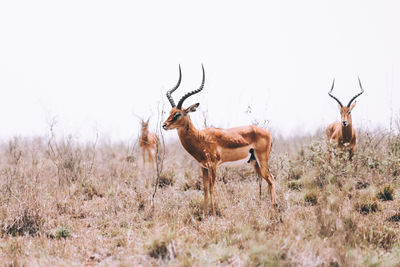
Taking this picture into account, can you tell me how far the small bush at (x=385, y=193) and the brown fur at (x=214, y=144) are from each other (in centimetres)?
267

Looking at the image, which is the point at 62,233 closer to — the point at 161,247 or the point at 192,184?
the point at 161,247

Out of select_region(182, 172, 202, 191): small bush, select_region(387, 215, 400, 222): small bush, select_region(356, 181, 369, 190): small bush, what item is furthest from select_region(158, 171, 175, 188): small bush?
select_region(387, 215, 400, 222): small bush

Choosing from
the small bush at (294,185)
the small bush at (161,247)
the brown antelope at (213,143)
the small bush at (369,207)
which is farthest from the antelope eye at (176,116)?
the small bush at (369,207)

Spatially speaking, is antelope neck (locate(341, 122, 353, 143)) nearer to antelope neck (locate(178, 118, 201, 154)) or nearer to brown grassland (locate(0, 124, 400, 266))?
brown grassland (locate(0, 124, 400, 266))

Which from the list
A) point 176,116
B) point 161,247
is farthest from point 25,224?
point 176,116

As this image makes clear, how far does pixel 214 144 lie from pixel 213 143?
0.03m

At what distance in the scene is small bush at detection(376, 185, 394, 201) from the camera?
7.52 meters

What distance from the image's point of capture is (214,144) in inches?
264

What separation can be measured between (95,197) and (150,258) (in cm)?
441

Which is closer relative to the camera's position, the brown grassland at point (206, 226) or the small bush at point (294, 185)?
the brown grassland at point (206, 226)

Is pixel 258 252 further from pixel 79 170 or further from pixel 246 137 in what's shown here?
pixel 79 170

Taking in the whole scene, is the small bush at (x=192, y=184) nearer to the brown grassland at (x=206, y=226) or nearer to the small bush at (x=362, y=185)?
the brown grassland at (x=206, y=226)

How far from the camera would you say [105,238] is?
552 cm

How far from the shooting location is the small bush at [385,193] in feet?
24.7
